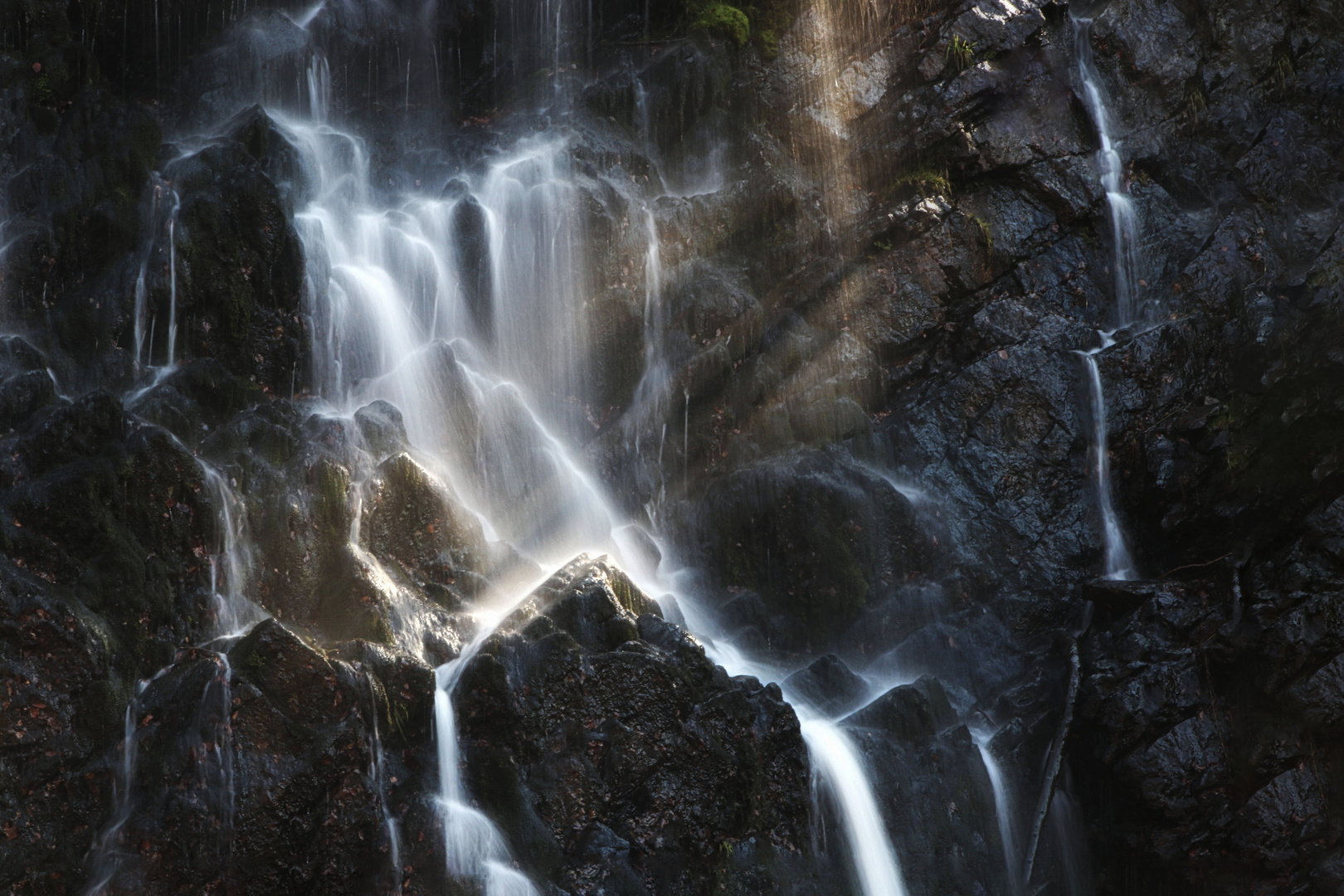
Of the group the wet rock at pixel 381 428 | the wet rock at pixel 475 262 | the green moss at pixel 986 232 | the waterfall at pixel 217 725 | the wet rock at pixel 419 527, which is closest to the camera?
the waterfall at pixel 217 725

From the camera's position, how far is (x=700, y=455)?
12867 mm

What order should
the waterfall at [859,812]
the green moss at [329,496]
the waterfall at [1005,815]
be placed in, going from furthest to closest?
the waterfall at [1005,815]
the green moss at [329,496]
the waterfall at [859,812]

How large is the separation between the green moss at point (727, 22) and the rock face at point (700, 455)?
0.07 m

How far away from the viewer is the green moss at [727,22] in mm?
15211

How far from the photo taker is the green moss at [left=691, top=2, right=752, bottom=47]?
15.2 m

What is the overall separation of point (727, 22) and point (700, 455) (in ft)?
23.0

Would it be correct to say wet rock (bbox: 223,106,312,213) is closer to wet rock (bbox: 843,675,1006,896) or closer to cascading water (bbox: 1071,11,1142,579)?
wet rock (bbox: 843,675,1006,896)

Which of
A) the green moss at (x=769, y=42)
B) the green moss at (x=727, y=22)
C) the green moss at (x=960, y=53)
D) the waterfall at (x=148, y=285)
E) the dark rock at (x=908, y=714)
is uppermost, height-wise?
the green moss at (x=727, y=22)

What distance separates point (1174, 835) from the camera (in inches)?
370

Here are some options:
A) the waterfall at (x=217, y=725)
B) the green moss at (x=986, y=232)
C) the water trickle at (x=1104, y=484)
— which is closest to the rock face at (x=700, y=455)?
the waterfall at (x=217, y=725)

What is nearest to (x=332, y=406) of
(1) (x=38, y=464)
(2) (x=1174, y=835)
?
(1) (x=38, y=464)

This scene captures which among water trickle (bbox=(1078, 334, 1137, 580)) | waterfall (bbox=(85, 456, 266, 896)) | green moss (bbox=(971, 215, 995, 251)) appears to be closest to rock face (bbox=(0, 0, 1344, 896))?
waterfall (bbox=(85, 456, 266, 896))

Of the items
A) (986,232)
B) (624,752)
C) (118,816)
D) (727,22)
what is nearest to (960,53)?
(986,232)

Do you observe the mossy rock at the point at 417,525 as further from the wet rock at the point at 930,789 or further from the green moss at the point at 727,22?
the green moss at the point at 727,22
